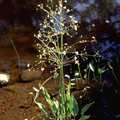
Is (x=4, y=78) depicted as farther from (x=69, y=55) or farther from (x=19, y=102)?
(x=69, y=55)

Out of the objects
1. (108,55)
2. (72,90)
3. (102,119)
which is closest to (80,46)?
(108,55)

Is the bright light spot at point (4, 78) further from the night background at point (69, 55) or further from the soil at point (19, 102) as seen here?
the soil at point (19, 102)

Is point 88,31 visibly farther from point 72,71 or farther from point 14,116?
point 14,116

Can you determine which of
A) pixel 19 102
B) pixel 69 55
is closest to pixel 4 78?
pixel 19 102

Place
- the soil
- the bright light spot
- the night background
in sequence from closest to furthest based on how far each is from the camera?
the night background → the soil → the bright light spot

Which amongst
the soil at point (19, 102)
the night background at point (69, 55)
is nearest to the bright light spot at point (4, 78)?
the night background at point (69, 55)

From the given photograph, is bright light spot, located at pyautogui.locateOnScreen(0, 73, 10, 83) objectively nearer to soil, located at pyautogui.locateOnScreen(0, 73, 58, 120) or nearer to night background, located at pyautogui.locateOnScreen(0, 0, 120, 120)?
night background, located at pyautogui.locateOnScreen(0, 0, 120, 120)

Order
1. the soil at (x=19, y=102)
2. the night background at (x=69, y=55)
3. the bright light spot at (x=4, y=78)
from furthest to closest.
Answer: the bright light spot at (x=4, y=78) → the soil at (x=19, y=102) → the night background at (x=69, y=55)

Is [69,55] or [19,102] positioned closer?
[19,102]

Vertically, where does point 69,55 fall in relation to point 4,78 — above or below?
above

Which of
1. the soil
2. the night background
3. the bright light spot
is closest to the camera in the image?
the night background

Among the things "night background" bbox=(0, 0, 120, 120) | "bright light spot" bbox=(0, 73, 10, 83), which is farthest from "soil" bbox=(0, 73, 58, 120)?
"bright light spot" bbox=(0, 73, 10, 83)
